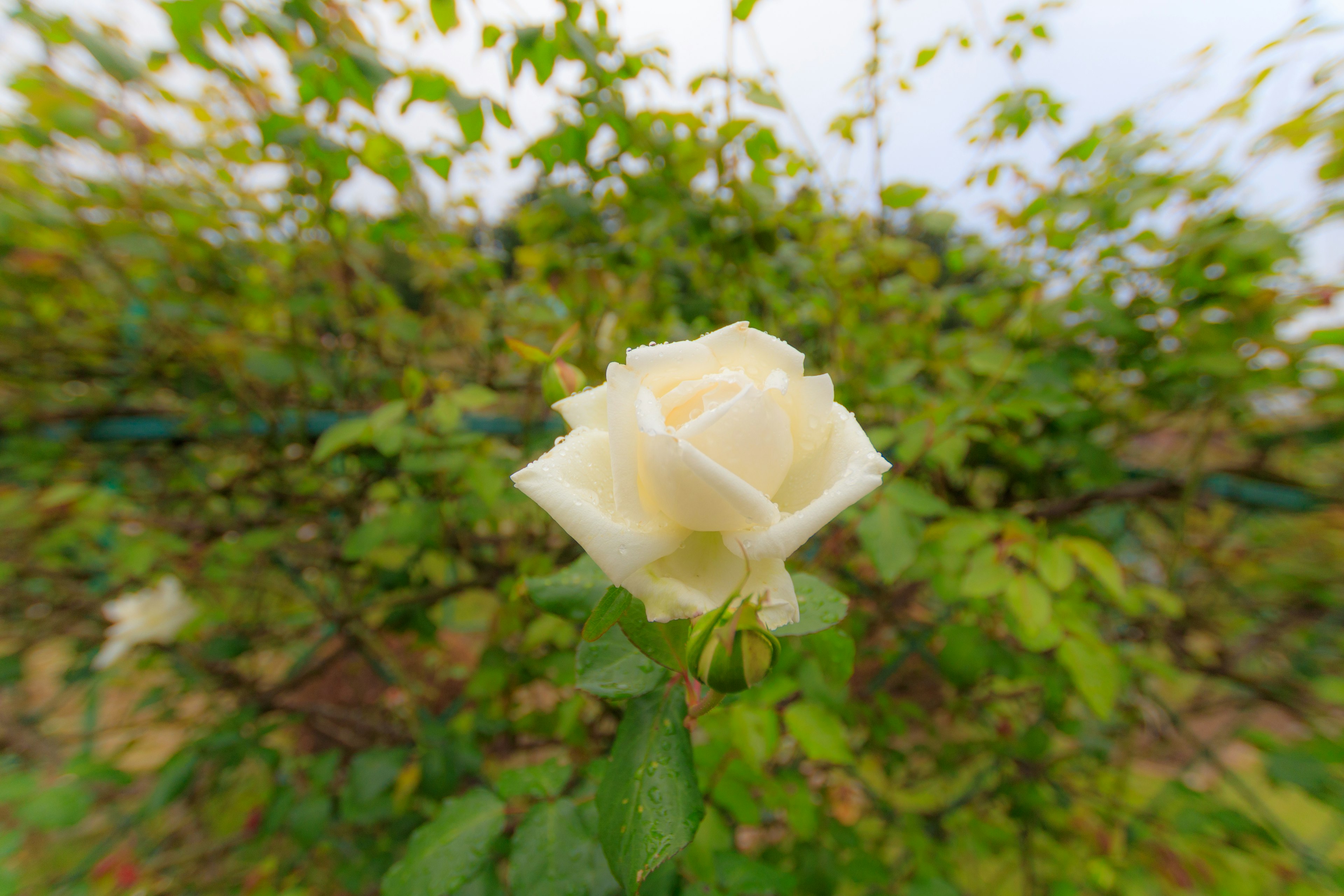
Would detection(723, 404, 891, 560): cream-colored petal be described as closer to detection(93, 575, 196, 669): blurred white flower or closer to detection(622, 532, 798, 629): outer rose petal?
detection(622, 532, 798, 629): outer rose petal

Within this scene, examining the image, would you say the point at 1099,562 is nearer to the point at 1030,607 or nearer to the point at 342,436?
the point at 1030,607

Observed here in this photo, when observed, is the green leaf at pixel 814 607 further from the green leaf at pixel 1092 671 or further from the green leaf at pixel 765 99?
the green leaf at pixel 765 99

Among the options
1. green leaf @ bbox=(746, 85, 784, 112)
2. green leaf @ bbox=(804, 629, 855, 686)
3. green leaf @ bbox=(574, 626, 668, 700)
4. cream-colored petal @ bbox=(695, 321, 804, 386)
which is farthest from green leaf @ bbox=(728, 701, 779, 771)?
green leaf @ bbox=(746, 85, 784, 112)

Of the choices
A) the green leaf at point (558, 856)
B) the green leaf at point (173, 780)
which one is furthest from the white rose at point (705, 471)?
the green leaf at point (173, 780)

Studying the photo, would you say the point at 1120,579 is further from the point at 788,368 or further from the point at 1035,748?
the point at 788,368

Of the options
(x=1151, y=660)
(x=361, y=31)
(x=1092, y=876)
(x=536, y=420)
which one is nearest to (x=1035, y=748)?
(x=1092, y=876)
